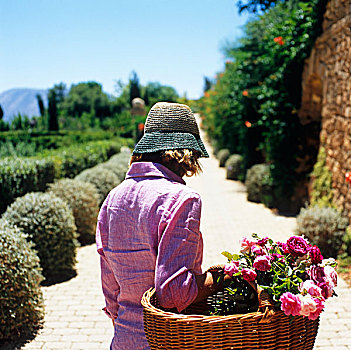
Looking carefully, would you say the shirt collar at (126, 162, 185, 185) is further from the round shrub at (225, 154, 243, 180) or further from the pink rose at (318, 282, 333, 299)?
the round shrub at (225, 154, 243, 180)

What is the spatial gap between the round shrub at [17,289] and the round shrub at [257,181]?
6.06m

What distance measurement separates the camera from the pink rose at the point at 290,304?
120 cm

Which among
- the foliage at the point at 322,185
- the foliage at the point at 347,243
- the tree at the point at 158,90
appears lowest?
the foliage at the point at 347,243

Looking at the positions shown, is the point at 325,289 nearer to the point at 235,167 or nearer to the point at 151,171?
the point at 151,171

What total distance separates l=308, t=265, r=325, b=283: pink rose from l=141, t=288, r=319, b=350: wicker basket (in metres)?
0.15

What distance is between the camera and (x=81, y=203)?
6055mm

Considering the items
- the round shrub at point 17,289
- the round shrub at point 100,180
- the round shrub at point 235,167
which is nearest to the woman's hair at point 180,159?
the round shrub at point 17,289

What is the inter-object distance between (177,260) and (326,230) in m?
4.40

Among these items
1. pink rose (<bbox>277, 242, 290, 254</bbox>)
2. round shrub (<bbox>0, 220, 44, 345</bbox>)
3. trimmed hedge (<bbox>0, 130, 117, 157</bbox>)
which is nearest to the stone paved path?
round shrub (<bbox>0, 220, 44, 345</bbox>)

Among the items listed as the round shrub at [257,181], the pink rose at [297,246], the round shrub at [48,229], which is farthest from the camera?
the round shrub at [257,181]

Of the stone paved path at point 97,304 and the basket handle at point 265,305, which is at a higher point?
the basket handle at point 265,305

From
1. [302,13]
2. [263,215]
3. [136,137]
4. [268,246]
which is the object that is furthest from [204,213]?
[136,137]

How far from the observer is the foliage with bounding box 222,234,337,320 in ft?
4.03

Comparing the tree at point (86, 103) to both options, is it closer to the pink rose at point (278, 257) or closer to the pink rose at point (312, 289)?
the pink rose at point (278, 257)
